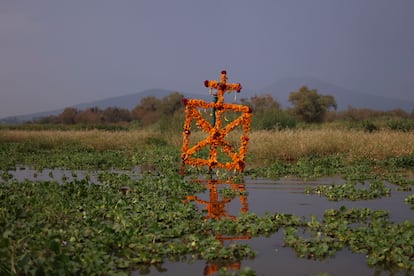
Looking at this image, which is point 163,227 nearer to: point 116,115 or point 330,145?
point 330,145

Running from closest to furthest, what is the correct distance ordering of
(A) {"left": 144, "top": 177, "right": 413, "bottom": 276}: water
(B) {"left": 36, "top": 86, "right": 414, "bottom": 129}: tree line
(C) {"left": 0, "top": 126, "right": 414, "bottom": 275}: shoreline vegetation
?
(C) {"left": 0, "top": 126, "right": 414, "bottom": 275}: shoreline vegetation, (A) {"left": 144, "top": 177, "right": 413, "bottom": 276}: water, (B) {"left": 36, "top": 86, "right": 414, "bottom": 129}: tree line

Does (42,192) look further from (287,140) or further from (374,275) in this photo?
(287,140)

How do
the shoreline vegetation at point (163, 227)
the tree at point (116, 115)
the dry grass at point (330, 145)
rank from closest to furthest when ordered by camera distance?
the shoreline vegetation at point (163, 227)
the dry grass at point (330, 145)
the tree at point (116, 115)

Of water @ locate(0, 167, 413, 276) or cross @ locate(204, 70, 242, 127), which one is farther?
cross @ locate(204, 70, 242, 127)

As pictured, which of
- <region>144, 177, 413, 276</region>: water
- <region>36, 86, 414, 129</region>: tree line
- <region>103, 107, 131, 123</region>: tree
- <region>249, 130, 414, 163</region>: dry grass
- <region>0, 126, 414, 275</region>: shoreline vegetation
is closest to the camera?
<region>0, 126, 414, 275</region>: shoreline vegetation

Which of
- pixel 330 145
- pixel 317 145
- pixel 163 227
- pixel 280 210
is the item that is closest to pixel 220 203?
pixel 280 210

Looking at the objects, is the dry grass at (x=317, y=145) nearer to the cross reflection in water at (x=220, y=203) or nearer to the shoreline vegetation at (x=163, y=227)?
the shoreline vegetation at (x=163, y=227)

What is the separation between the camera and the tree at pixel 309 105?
191 feet

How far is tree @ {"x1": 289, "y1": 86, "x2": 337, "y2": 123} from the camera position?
191ft

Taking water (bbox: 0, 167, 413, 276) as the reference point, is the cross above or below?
above

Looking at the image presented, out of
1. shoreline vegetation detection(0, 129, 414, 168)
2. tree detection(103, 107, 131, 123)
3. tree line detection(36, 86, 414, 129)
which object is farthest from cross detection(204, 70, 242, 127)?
tree detection(103, 107, 131, 123)

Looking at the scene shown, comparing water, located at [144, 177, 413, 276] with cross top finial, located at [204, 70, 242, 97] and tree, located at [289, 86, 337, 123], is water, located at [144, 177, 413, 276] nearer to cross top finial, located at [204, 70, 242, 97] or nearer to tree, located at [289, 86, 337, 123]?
cross top finial, located at [204, 70, 242, 97]

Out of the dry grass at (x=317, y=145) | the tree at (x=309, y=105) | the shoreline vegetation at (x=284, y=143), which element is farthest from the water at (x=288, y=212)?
the tree at (x=309, y=105)

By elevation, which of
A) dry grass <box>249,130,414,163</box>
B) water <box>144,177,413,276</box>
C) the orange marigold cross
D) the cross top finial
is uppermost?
the cross top finial
